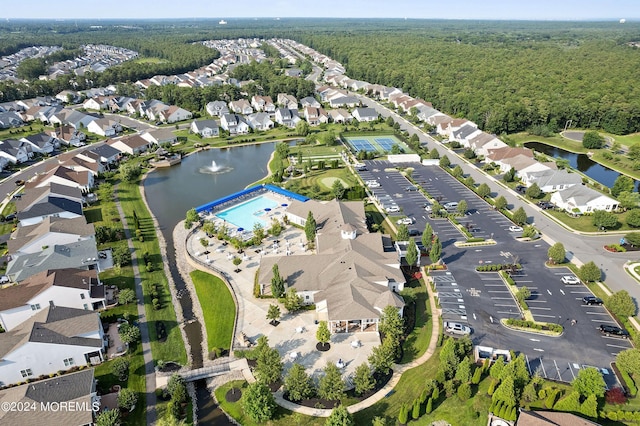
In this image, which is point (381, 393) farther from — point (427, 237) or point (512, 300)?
point (427, 237)

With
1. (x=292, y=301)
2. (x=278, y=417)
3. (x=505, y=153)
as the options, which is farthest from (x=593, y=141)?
(x=278, y=417)

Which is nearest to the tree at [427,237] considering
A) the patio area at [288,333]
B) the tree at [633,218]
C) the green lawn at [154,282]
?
the patio area at [288,333]

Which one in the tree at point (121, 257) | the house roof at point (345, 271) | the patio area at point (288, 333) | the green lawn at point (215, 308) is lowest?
the green lawn at point (215, 308)

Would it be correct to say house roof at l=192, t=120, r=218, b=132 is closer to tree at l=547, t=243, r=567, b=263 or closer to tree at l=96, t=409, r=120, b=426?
tree at l=96, t=409, r=120, b=426

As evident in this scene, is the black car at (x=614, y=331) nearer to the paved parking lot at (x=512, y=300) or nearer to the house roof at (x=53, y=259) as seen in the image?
the paved parking lot at (x=512, y=300)

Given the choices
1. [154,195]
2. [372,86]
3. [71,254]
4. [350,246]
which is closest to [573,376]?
[350,246]

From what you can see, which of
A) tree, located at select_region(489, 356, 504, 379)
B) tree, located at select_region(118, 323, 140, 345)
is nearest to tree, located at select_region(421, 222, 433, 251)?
tree, located at select_region(489, 356, 504, 379)
